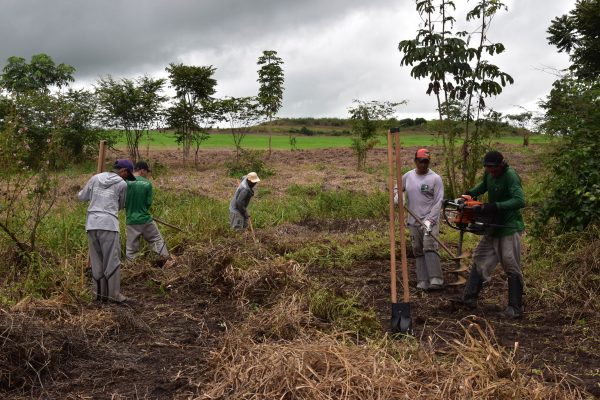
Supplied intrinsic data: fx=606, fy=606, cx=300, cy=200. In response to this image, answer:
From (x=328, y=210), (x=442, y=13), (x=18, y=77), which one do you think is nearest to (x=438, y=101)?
Result: (x=442, y=13)

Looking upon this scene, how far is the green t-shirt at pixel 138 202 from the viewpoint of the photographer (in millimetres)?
7754

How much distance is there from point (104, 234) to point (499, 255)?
A: 3992 mm

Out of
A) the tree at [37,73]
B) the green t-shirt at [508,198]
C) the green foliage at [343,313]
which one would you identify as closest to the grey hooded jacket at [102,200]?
the green foliage at [343,313]

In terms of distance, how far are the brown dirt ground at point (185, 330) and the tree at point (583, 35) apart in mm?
10672

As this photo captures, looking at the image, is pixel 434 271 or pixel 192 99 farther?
pixel 192 99

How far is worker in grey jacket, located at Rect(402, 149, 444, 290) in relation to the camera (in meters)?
6.89

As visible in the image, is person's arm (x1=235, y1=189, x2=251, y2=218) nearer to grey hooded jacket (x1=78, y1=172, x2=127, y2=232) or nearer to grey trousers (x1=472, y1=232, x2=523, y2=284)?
grey hooded jacket (x1=78, y1=172, x2=127, y2=232)

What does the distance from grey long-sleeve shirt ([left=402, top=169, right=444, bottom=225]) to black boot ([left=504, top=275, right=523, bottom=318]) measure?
127 centimetres

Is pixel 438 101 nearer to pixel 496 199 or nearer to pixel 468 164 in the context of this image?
pixel 468 164

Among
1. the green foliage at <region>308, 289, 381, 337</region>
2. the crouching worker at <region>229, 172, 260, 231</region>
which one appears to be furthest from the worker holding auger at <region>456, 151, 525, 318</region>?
the crouching worker at <region>229, 172, 260, 231</region>

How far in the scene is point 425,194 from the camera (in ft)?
22.8

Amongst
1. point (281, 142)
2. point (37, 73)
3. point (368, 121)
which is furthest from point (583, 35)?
point (281, 142)

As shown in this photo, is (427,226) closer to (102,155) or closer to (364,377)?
(364,377)

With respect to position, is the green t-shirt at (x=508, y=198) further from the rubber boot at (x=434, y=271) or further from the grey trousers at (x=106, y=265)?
the grey trousers at (x=106, y=265)
